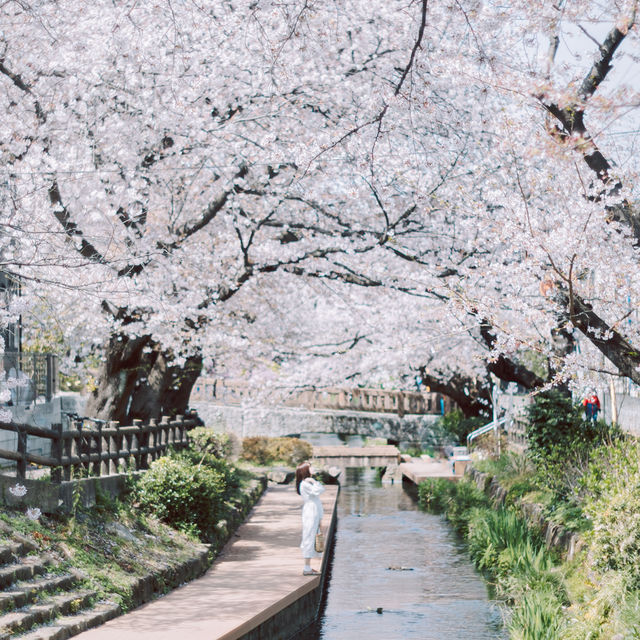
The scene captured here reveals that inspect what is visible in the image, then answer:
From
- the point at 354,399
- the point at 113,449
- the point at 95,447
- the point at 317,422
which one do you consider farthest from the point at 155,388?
the point at 354,399

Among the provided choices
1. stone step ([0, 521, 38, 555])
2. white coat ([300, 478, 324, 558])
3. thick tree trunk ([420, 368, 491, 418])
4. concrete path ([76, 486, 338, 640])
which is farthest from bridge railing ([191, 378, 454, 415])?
stone step ([0, 521, 38, 555])

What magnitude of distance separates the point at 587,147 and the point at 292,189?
9.01m

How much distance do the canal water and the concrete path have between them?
0.92 metres

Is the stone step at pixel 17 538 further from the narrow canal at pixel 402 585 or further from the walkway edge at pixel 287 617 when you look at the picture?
the narrow canal at pixel 402 585

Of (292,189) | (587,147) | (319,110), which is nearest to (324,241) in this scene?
(292,189)

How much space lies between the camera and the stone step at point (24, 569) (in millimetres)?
8992

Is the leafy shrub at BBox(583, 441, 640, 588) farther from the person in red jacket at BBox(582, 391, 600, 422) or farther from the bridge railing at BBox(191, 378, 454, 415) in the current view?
the bridge railing at BBox(191, 378, 454, 415)

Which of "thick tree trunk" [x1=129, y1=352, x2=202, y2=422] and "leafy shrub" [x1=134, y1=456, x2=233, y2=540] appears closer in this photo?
"leafy shrub" [x1=134, y1=456, x2=233, y2=540]

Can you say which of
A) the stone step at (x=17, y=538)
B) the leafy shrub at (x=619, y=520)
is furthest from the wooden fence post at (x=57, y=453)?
the leafy shrub at (x=619, y=520)

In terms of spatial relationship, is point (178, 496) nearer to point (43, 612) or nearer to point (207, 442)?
point (43, 612)

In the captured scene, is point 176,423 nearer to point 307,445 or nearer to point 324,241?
point 324,241

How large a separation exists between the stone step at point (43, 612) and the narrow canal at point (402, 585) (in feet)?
12.8

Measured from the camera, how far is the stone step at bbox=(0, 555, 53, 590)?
8992 mm

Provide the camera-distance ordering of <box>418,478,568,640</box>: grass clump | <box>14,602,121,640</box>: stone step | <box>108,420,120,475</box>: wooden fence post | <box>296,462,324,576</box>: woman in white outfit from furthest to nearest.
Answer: <box>108,420,120,475</box>: wooden fence post < <box>296,462,324,576</box>: woman in white outfit < <box>418,478,568,640</box>: grass clump < <box>14,602,121,640</box>: stone step
